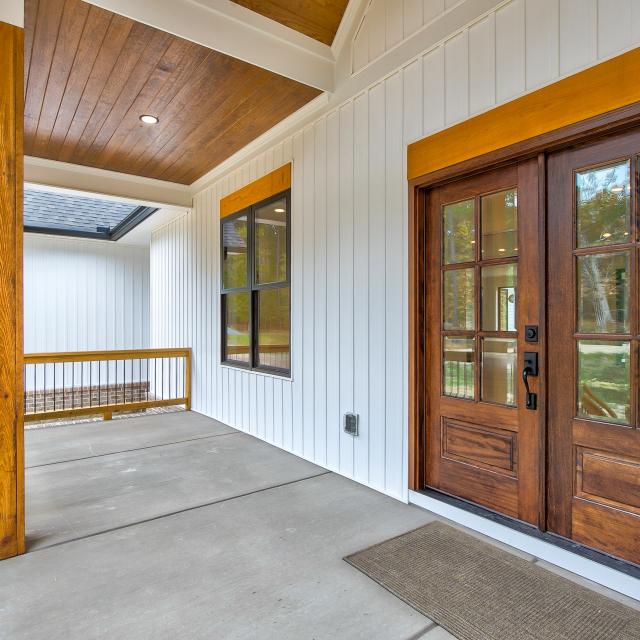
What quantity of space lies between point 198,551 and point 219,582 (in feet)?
1.07

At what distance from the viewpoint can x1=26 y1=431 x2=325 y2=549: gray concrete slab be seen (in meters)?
2.68

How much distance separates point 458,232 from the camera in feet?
8.99

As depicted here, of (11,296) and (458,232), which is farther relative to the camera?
(458,232)

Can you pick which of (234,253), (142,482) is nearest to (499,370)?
(142,482)

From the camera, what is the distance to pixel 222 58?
3098 millimetres

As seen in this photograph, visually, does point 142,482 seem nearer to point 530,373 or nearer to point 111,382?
point 530,373

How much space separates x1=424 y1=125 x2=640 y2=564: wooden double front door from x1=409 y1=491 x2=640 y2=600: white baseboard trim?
0.34ft

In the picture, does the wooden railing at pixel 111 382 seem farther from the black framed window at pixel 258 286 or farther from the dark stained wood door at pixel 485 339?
the dark stained wood door at pixel 485 339

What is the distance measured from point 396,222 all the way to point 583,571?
2172mm

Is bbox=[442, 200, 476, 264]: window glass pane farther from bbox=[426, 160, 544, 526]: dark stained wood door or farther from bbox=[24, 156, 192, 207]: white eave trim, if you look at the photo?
bbox=[24, 156, 192, 207]: white eave trim

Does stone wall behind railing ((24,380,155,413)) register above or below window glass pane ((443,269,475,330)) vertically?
below

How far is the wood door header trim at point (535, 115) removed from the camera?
193 centimetres

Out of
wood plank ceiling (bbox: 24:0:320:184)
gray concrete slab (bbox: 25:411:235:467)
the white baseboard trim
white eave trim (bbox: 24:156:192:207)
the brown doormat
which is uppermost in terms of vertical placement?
wood plank ceiling (bbox: 24:0:320:184)

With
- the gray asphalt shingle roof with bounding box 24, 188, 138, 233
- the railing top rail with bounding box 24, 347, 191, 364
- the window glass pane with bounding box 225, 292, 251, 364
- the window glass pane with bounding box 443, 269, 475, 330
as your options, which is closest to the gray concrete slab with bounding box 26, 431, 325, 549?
the window glass pane with bounding box 225, 292, 251, 364
